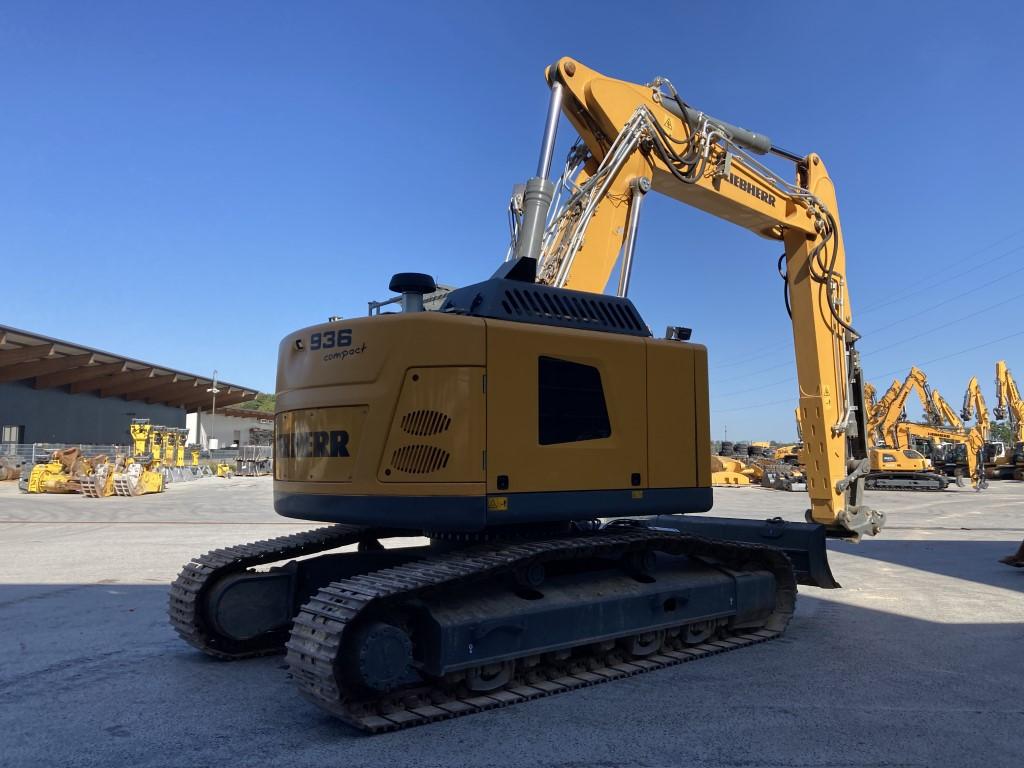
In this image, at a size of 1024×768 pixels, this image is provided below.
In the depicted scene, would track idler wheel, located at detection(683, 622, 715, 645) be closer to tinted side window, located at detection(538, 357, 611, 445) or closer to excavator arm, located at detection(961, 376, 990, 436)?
tinted side window, located at detection(538, 357, 611, 445)

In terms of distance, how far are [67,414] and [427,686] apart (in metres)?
55.9

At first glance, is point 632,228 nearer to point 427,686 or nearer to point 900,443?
point 427,686

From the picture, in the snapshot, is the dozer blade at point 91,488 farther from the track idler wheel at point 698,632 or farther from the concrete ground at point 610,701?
the track idler wheel at point 698,632

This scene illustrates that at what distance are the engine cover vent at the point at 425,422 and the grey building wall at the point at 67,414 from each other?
5016 centimetres

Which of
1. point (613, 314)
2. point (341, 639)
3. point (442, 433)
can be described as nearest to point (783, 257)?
point (613, 314)

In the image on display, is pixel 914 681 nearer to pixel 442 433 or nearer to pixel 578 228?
pixel 442 433

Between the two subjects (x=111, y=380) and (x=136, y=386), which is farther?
(x=136, y=386)

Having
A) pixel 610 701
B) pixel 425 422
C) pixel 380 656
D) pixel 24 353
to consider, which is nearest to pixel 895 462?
pixel 610 701

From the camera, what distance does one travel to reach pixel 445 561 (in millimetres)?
5312

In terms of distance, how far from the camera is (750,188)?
32.7 ft

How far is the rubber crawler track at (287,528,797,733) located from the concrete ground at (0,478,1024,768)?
0.40 ft

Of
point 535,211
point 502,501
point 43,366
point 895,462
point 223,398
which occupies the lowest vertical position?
point 502,501

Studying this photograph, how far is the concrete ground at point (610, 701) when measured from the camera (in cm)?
431

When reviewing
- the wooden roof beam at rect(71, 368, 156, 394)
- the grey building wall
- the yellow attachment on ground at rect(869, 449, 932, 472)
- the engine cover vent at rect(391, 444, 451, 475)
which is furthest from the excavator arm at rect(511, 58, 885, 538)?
the wooden roof beam at rect(71, 368, 156, 394)
